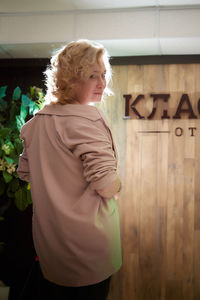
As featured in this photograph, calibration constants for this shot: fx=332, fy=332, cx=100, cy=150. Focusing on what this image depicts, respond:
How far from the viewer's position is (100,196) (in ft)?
3.73

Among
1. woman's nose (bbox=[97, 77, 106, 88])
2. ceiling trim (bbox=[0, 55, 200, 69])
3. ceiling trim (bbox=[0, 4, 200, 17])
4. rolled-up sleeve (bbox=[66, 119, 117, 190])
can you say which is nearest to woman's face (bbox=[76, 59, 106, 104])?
woman's nose (bbox=[97, 77, 106, 88])

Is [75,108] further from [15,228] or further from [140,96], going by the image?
[15,228]

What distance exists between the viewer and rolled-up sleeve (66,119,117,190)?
107 cm

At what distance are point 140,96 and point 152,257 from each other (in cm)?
149

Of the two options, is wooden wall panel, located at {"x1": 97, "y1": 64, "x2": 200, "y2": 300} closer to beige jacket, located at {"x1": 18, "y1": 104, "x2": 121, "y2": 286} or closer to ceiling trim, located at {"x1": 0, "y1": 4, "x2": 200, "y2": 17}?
ceiling trim, located at {"x1": 0, "y1": 4, "x2": 200, "y2": 17}

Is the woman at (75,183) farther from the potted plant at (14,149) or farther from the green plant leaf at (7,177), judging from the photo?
the green plant leaf at (7,177)

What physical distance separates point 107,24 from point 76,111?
1.88 meters

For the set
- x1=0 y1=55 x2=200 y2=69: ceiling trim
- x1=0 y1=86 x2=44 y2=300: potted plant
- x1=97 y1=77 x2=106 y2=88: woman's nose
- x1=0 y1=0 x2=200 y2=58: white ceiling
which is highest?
x1=0 y1=0 x2=200 y2=58: white ceiling

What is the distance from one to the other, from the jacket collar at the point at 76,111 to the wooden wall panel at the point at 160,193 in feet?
6.62

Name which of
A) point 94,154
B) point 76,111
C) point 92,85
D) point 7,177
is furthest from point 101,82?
point 7,177

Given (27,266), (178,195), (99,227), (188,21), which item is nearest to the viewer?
(99,227)

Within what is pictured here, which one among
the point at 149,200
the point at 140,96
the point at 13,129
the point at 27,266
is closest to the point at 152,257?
the point at 149,200

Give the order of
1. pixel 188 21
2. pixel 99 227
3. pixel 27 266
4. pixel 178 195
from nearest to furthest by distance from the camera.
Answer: pixel 99 227, pixel 188 21, pixel 178 195, pixel 27 266

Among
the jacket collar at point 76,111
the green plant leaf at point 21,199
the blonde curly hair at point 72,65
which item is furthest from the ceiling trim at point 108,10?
the jacket collar at point 76,111
